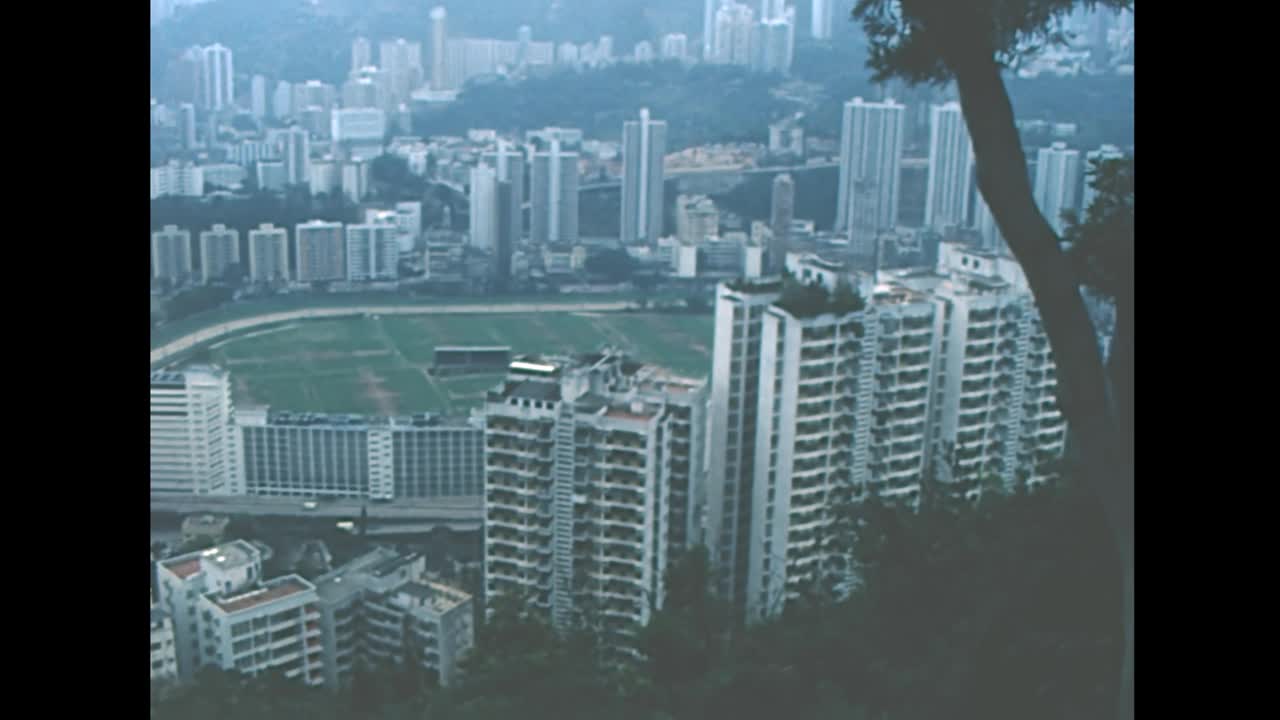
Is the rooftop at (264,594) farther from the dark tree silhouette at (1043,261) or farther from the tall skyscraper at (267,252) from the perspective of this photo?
the dark tree silhouette at (1043,261)

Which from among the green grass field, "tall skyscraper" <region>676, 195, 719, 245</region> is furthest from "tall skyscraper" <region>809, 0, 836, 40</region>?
the green grass field

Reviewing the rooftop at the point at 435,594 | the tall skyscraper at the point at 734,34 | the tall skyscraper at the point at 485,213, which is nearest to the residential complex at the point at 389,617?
the rooftop at the point at 435,594

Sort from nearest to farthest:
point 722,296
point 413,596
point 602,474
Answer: point 413,596
point 602,474
point 722,296
